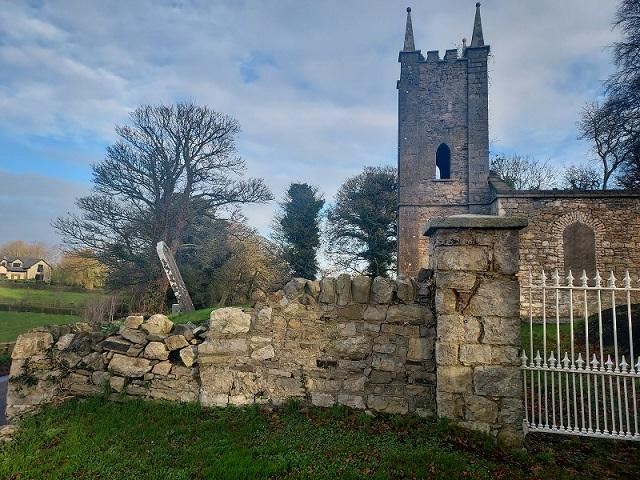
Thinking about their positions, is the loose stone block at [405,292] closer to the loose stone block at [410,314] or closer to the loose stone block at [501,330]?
the loose stone block at [410,314]

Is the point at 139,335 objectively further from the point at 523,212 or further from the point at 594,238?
the point at 594,238

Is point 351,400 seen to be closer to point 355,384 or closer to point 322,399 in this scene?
point 355,384

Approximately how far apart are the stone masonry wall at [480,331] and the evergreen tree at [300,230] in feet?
66.2

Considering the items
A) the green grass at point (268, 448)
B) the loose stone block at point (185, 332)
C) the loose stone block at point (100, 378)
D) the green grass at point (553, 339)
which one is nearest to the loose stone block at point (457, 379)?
the green grass at point (268, 448)

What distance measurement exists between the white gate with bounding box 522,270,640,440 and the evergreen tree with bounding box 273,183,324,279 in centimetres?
1363

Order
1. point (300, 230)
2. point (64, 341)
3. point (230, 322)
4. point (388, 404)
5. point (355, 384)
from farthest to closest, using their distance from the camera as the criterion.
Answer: point (300, 230) → point (64, 341) → point (230, 322) → point (355, 384) → point (388, 404)

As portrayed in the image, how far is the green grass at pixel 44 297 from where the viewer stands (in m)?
25.2

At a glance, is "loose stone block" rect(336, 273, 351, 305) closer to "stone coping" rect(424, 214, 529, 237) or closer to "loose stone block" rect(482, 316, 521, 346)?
"stone coping" rect(424, 214, 529, 237)

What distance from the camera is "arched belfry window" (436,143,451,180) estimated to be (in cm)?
1973

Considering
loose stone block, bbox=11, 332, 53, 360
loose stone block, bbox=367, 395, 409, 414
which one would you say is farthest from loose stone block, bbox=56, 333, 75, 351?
loose stone block, bbox=367, 395, 409, 414

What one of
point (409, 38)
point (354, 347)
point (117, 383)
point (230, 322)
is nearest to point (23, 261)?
point (409, 38)

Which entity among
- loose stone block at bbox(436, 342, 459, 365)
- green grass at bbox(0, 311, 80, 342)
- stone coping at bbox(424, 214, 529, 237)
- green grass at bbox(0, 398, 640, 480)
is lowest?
green grass at bbox(0, 311, 80, 342)

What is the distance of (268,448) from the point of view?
3.65m

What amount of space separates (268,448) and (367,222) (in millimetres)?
22987
